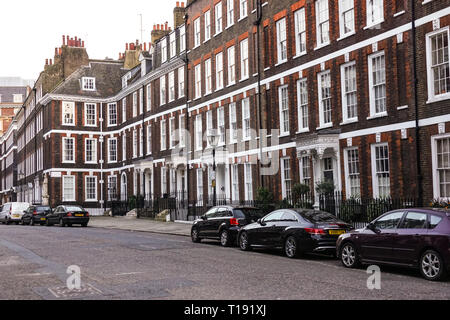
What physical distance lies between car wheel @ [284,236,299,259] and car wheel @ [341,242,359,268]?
199 cm

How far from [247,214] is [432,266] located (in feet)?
31.1

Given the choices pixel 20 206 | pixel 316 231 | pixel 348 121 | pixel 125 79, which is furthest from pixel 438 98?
pixel 125 79

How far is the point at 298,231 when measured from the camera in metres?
16.0

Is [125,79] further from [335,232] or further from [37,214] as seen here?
[335,232]

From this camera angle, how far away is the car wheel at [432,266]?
443 inches

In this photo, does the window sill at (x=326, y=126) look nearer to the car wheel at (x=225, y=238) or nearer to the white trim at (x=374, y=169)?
the white trim at (x=374, y=169)

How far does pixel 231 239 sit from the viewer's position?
20094 millimetres

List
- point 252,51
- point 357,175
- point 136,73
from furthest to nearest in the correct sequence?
point 136,73 → point 252,51 → point 357,175

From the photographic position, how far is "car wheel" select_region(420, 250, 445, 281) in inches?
443

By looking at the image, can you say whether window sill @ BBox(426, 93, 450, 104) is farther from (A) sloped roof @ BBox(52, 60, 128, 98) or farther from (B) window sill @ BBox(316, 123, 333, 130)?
(A) sloped roof @ BBox(52, 60, 128, 98)

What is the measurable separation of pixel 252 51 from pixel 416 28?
40.7 feet

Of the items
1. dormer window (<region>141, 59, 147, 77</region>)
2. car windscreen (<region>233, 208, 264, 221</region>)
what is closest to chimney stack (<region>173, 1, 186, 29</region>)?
dormer window (<region>141, 59, 147, 77</region>)
